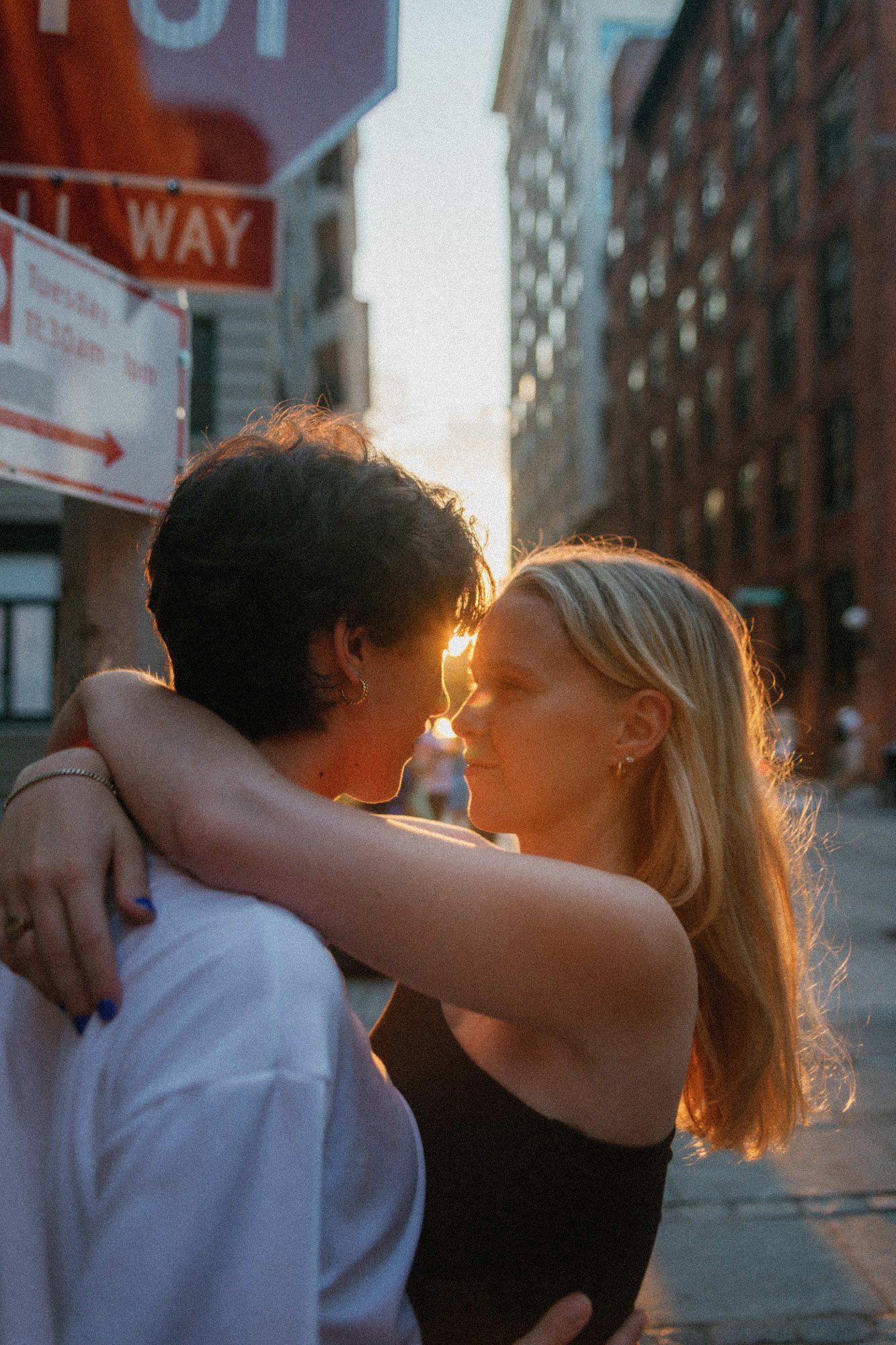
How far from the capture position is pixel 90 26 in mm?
2369

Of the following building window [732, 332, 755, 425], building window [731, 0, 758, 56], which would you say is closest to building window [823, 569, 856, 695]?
building window [732, 332, 755, 425]

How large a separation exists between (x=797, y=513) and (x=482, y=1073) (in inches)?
1071

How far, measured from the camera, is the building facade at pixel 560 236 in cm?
5153

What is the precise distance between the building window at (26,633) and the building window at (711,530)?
22.0m

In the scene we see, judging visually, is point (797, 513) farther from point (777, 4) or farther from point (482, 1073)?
point (482, 1073)

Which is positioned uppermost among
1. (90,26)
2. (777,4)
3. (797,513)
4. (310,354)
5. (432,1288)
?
(777,4)

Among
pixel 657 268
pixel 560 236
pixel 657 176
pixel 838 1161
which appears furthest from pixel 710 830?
pixel 560 236

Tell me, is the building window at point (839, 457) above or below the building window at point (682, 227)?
below

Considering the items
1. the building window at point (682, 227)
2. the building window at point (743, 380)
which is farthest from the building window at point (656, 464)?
the building window at point (743, 380)

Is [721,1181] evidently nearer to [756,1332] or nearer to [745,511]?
[756,1332]

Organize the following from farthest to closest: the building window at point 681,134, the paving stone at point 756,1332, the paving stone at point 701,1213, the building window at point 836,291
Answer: the building window at point 681,134, the building window at point 836,291, the paving stone at point 701,1213, the paving stone at point 756,1332

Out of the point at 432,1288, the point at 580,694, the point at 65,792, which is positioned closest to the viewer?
the point at 65,792

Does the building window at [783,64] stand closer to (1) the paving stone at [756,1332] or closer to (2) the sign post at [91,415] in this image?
(2) the sign post at [91,415]

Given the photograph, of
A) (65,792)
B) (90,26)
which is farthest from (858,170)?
(65,792)
